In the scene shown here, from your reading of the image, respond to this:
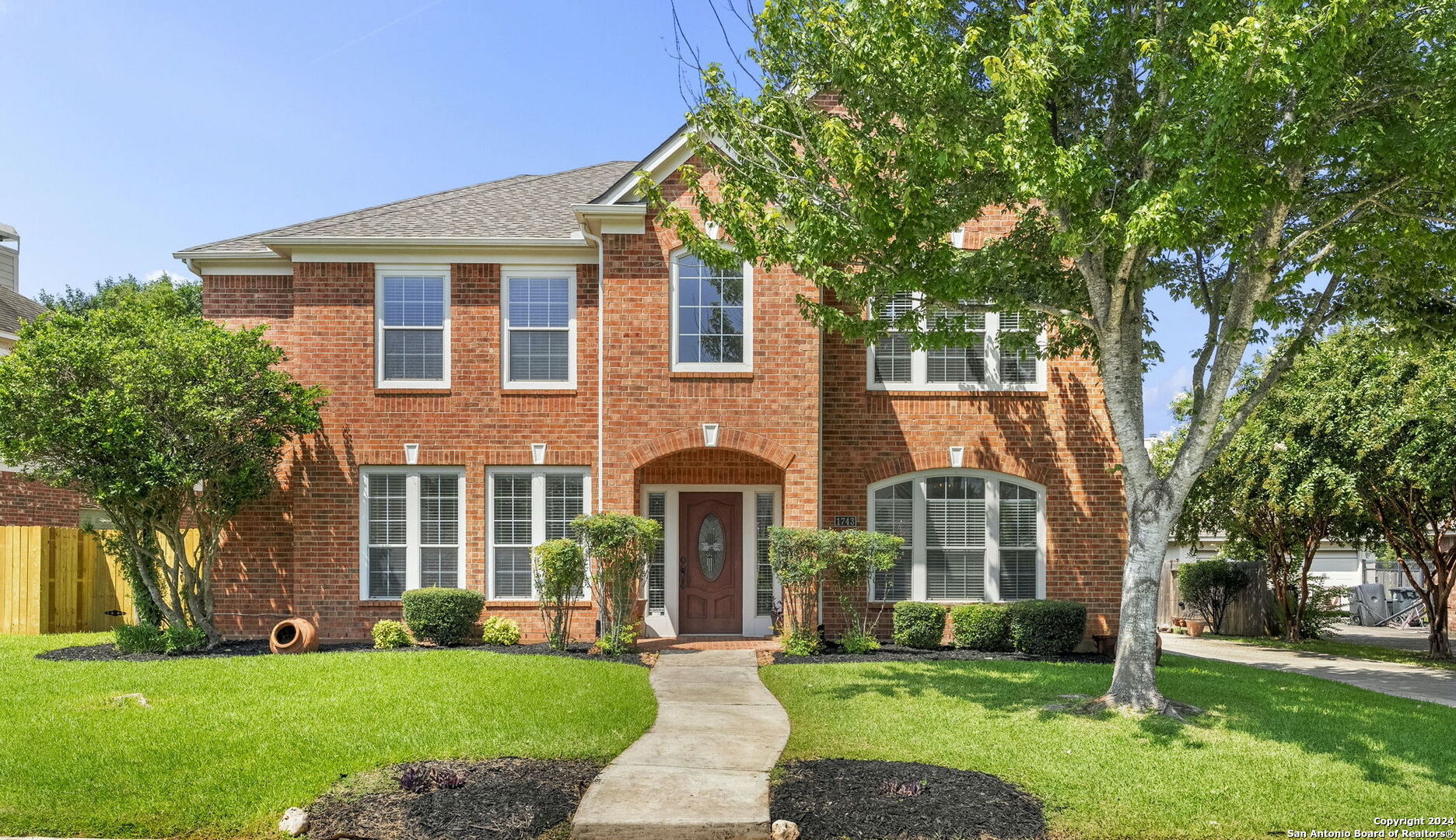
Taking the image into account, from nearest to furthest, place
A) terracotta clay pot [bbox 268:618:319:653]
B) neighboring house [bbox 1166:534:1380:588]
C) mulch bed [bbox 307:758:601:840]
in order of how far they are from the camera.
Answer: mulch bed [bbox 307:758:601:840] < terracotta clay pot [bbox 268:618:319:653] < neighboring house [bbox 1166:534:1380:588]

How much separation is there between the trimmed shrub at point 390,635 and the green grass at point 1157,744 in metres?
5.37

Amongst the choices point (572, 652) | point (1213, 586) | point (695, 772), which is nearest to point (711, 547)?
point (572, 652)

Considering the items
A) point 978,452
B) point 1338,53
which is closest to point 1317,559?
point 978,452

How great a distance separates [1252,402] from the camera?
9852 mm

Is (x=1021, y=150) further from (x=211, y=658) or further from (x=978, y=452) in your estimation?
(x=211, y=658)

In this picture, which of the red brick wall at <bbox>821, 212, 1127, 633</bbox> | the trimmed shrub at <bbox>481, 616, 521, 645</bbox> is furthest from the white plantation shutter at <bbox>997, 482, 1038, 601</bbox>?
the trimmed shrub at <bbox>481, 616, 521, 645</bbox>

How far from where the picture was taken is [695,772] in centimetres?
741

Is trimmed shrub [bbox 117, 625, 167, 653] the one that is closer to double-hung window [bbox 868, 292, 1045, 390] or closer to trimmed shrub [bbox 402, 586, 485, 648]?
trimmed shrub [bbox 402, 586, 485, 648]

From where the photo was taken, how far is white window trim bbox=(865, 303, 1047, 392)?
14859 mm

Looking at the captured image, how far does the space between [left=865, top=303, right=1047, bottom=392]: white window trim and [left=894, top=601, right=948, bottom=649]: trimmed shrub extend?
3.17 meters

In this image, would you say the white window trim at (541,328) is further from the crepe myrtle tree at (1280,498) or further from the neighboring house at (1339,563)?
the neighboring house at (1339,563)

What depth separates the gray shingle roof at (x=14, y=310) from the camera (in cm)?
2141

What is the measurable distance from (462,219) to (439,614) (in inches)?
234

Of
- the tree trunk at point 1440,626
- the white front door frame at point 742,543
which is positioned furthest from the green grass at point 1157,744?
the tree trunk at point 1440,626
